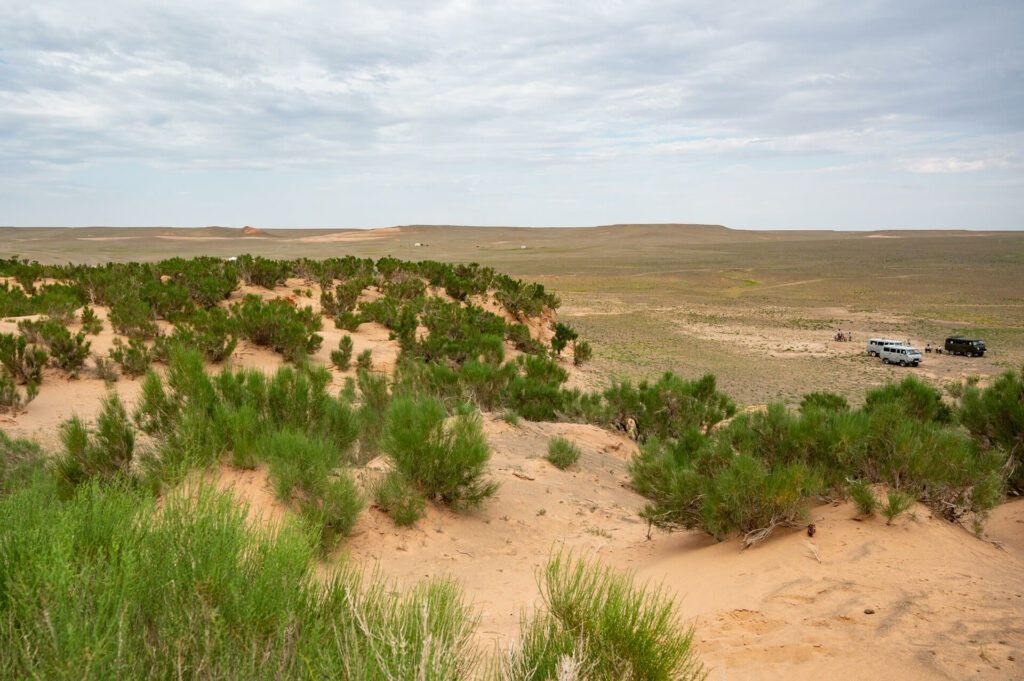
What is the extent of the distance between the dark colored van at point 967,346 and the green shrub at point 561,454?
29.2 m

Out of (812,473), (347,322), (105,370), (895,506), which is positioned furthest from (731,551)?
(347,322)

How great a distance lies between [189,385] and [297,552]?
20.8 ft

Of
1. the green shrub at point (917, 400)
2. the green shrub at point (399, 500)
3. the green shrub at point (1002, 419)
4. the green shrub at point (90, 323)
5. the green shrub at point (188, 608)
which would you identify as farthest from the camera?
the green shrub at point (90, 323)

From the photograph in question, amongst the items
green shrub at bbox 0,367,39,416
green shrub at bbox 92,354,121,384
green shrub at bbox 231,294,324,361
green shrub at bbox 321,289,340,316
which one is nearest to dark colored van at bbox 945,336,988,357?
green shrub at bbox 321,289,340,316

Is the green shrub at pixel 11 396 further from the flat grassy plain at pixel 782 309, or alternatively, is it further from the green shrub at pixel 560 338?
the green shrub at pixel 560 338

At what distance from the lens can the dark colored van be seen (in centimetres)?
3195

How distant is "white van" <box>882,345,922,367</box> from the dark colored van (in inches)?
125

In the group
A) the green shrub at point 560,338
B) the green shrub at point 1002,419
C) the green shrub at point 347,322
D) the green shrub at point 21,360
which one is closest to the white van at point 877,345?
the green shrub at point 560,338

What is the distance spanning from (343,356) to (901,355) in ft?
84.3

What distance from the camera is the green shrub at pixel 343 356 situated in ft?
61.2

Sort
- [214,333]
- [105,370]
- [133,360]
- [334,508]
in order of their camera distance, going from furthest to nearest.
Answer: [214,333], [133,360], [105,370], [334,508]

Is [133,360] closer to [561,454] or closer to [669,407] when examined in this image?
[561,454]

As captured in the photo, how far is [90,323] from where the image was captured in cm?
1839

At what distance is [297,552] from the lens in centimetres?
319
